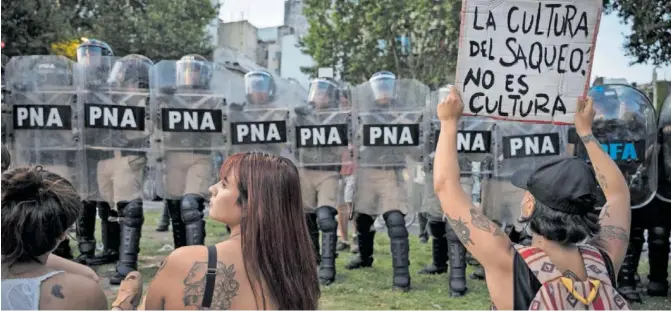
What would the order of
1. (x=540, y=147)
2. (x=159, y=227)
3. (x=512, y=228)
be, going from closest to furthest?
(x=540, y=147), (x=512, y=228), (x=159, y=227)

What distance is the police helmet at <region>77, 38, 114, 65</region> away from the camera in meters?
6.13

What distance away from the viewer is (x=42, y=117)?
5.94m

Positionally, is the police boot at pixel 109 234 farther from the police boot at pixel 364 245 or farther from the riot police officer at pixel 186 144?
the police boot at pixel 364 245

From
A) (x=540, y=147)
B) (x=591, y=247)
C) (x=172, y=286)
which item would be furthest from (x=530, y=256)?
(x=540, y=147)

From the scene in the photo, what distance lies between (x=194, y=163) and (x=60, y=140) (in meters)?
1.24

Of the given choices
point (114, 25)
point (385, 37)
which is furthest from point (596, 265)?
point (385, 37)

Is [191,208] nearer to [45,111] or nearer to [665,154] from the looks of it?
[45,111]

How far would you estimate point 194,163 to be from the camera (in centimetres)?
622

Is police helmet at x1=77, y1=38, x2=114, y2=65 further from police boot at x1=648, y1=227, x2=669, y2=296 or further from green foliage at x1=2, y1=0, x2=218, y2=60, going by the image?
police boot at x1=648, y1=227, x2=669, y2=296

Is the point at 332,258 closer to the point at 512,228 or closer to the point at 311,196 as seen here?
the point at 311,196

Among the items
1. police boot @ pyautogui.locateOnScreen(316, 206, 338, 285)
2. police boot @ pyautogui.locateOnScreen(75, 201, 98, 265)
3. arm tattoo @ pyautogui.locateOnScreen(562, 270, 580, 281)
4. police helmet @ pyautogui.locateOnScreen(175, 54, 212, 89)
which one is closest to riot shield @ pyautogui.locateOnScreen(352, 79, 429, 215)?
police boot @ pyautogui.locateOnScreen(316, 206, 338, 285)

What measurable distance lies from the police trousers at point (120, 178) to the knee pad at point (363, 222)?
7.30 feet

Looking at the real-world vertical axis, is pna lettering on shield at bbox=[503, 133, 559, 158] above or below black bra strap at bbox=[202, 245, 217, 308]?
above

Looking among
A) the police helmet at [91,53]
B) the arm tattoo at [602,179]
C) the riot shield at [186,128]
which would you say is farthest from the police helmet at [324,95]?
the arm tattoo at [602,179]
